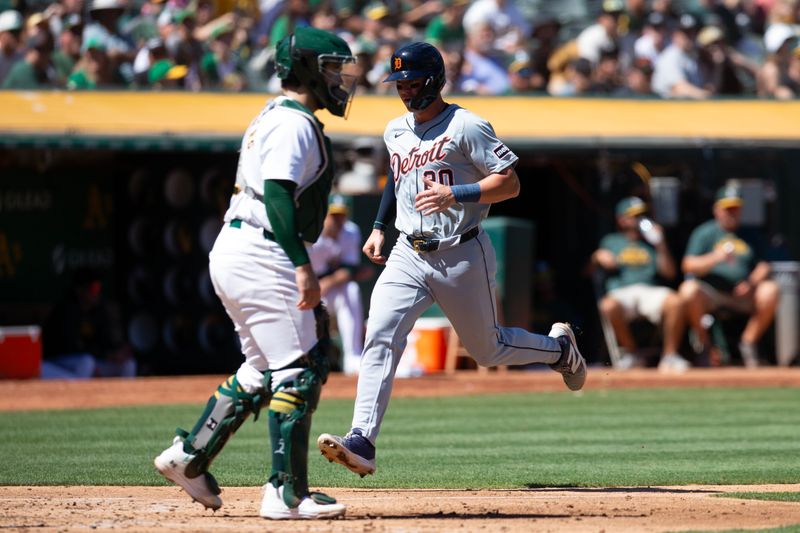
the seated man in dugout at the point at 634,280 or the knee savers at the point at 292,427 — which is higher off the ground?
the knee savers at the point at 292,427

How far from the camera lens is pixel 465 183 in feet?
21.4

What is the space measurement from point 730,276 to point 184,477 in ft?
35.7

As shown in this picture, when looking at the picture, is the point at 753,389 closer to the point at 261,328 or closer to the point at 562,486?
the point at 562,486

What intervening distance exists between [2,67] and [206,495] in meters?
9.78

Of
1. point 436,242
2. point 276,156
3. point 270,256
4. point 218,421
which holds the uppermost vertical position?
point 276,156

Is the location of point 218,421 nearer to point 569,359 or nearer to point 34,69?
point 569,359

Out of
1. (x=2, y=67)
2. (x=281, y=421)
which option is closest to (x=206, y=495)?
(x=281, y=421)

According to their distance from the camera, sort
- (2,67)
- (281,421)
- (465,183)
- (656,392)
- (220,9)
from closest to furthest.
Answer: (281,421) → (465,183) → (656,392) → (2,67) → (220,9)

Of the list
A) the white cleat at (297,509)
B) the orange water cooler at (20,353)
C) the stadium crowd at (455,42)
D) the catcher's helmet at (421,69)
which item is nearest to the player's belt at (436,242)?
the catcher's helmet at (421,69)

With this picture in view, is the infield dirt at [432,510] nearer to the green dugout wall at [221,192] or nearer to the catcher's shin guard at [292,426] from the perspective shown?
the catcher's shin guard at [292,426]

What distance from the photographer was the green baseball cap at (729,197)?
15242 millimetres

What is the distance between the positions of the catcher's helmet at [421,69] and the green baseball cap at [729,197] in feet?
30.4

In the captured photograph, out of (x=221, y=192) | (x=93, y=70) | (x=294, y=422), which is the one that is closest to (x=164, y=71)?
(x=93, y=70)

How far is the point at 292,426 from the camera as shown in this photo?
538cm
